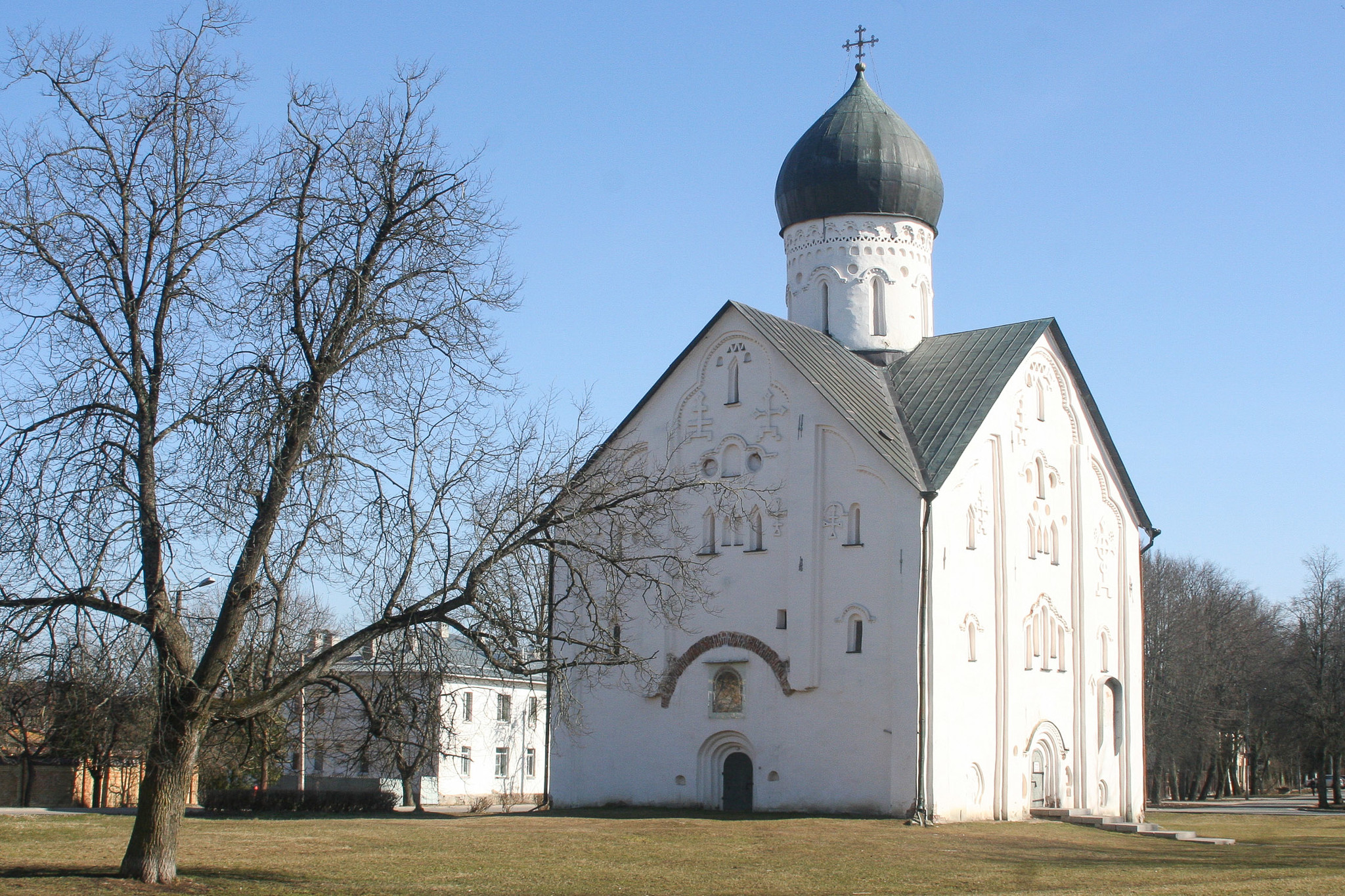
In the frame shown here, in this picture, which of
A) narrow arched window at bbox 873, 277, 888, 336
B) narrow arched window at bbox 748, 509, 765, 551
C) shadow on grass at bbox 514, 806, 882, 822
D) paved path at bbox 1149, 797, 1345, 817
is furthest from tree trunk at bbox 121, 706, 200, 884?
paved path at bbox 1149, 797, 1345, 817

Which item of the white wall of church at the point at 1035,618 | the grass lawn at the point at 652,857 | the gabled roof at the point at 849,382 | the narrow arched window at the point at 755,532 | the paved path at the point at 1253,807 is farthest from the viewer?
the paved path at the point at 1253,807

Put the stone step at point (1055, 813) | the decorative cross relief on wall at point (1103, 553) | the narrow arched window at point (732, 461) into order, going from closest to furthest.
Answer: the stone step at point (1055, 813)
the narrow arched window at point (732, 461)
the decorative cross relief on wall at point (1103, 553)

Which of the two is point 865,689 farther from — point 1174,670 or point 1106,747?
point 1174,670

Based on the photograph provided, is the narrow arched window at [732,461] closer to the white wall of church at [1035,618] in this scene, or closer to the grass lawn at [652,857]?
the white wall of church at [1035,618]

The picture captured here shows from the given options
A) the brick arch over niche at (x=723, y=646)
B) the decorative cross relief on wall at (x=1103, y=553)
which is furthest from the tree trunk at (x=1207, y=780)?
the brick arch over niche at (x=723, y=646)

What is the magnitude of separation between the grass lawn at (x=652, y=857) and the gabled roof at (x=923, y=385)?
21.2 ft

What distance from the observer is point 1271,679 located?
141 feet

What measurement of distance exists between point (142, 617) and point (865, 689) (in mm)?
13966

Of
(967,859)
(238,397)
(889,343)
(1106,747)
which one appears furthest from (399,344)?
(1106,747)

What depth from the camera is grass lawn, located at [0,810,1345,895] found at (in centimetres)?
1227

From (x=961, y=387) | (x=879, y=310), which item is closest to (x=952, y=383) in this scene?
(x=961, y=387)

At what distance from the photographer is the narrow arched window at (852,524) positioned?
23.0 metres

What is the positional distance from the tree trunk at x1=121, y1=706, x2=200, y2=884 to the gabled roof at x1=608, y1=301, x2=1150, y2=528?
13.9m

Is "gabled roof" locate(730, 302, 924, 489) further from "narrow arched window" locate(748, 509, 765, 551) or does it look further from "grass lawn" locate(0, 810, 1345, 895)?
"grass lawn" locate(0, 810, 1345, 895)
